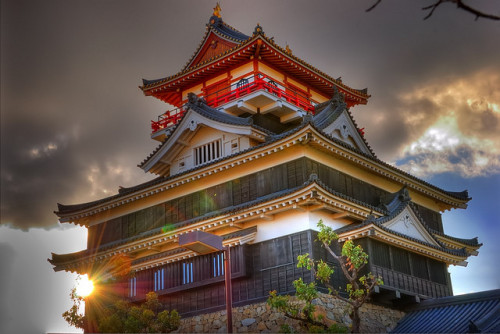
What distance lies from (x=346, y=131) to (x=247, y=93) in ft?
18.3

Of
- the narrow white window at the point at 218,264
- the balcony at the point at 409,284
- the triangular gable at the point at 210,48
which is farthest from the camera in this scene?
the triangular gable at the point at 210,48

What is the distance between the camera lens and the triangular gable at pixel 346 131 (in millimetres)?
29766

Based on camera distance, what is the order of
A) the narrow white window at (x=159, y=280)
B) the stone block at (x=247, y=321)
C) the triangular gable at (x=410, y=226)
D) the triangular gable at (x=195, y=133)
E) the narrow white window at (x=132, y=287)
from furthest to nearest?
the triangular gable at (x=195, y=133) < the narrow white window at (x=132, y=287) < the narrow white window at (x=159, y=280) < the triangular gable at (x=410, y=226) < the stone block at (x=247, y=321)

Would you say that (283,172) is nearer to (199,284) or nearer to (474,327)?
(199,284)

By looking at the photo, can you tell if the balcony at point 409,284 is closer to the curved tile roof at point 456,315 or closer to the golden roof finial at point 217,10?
the curved tile roof at point 456,315

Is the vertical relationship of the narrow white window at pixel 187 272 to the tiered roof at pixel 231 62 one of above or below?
below

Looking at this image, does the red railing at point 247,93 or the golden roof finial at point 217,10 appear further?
the golden roof finial at point 217,10

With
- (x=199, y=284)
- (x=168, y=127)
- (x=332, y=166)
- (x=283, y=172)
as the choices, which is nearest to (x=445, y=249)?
(x=332, y=166)

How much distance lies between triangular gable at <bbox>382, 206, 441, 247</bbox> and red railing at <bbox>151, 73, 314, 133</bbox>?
8.92 m

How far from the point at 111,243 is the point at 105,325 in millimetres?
10705

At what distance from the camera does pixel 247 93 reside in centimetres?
3231

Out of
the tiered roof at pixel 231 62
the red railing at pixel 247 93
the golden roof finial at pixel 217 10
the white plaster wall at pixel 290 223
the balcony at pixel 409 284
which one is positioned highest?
the golden roof finial at pixel 217 10

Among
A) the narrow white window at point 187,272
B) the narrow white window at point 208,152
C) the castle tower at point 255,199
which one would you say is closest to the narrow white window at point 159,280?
the castle tower at point 255,199

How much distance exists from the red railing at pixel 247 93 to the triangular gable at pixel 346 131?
3604mm
